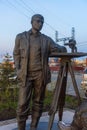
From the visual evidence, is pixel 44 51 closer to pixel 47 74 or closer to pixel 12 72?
pixel 47 74

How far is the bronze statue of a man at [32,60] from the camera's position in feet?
19.1

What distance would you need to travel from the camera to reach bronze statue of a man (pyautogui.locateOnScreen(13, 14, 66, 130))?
5.82m

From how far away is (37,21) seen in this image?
5.73 metres

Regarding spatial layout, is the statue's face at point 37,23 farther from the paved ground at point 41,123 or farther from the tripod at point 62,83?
the paved ground at point 41,123

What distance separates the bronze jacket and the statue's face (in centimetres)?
20

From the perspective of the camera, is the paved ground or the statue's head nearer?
the statue's head

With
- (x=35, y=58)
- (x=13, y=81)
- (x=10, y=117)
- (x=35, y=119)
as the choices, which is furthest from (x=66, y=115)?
(x=13, y=81)

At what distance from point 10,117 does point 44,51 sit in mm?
3178

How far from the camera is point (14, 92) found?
11.6 metres

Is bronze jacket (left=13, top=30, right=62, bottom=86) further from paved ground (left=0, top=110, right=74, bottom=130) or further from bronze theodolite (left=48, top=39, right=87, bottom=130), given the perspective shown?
paved ground (left=0, top=110, right=74, bottom=130)

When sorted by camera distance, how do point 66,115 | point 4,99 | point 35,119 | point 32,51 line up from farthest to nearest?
1. point 4,99
2. point 66,115
3. point 35,119
4. point 32,51

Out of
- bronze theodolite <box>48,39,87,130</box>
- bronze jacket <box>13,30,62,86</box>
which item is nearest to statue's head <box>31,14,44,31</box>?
bronze jacket <box>13,30,62,86</box>

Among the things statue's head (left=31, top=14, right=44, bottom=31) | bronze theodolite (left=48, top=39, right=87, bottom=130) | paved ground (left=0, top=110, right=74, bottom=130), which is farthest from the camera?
paved ground (left=0, top=110, right=74, bottom=130)

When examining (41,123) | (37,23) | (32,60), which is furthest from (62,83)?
(41,123)
